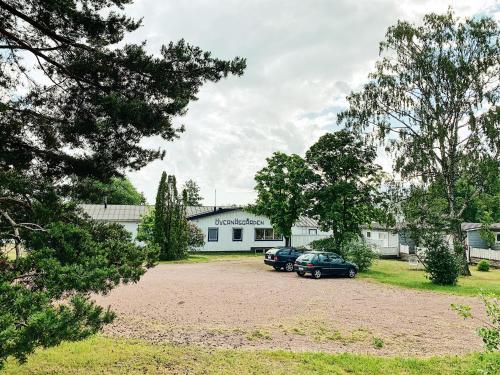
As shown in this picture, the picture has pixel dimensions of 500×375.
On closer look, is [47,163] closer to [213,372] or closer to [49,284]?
[49,284]

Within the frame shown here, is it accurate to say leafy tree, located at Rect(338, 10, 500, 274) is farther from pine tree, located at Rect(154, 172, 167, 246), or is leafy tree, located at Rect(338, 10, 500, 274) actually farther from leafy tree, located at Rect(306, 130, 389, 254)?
pine tree, located at Rect(154, 172, 167, 246)

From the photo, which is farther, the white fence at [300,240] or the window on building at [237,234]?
the window on building at [237,234]

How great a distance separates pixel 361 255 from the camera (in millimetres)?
25875

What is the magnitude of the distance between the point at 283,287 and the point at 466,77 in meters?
16.3

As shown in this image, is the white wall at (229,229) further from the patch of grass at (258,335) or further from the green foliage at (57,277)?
the green foliage at (57,277)

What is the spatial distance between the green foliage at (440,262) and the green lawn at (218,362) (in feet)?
41.8

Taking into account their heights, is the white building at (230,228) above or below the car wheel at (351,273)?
above

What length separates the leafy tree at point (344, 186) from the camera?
90.2ft

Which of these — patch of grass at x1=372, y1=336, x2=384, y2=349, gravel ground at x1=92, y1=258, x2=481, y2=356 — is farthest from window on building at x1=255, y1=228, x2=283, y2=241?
patch of grass at x1=372, y1=336, x2=384, y2=349

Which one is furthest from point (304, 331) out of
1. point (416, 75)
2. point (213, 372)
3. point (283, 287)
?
point (416, 75)

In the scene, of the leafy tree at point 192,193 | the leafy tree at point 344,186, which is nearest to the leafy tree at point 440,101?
the leafy tree at point 344,186

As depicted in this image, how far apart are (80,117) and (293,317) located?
768 centimetres

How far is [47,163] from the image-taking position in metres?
7.73

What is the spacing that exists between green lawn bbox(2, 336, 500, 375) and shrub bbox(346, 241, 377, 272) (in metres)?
18.2
